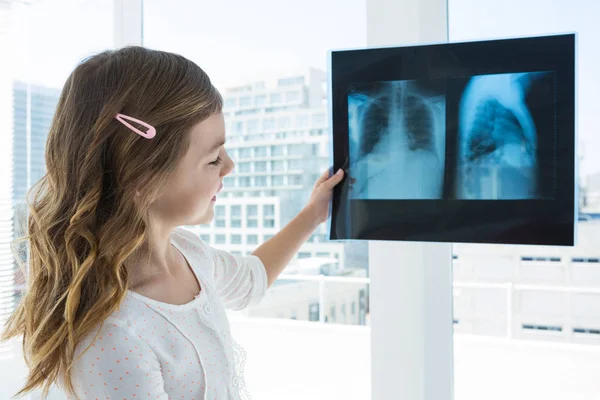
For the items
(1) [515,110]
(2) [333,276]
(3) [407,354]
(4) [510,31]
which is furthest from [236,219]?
(1) [515,110]

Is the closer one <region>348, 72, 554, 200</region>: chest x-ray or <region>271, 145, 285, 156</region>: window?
<region>348, 72, 554, 200</region>: chest x-ray

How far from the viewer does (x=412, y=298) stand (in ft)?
3.52

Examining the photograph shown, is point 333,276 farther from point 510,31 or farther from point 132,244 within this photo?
point 132,244

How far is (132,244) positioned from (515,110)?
1.94ft

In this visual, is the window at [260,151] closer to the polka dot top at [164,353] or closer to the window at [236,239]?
the window at [236,239]

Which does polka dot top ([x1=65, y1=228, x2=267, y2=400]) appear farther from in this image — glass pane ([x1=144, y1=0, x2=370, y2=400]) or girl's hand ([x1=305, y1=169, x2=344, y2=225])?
glass pane ([x1=144, y1=0, x2=370, y2=400])

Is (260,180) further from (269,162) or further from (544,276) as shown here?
(544,276)

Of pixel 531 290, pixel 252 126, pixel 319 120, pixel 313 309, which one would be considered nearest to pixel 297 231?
pixel 531 290

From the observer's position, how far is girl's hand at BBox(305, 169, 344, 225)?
3.16ft

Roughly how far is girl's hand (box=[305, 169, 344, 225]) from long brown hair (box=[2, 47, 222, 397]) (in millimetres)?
263

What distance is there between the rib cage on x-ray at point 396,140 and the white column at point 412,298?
184mm

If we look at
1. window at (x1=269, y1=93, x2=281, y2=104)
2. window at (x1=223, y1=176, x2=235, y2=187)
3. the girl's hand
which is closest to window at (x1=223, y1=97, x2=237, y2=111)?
window at (x1=269, y1=93, x2=281, y2=104)

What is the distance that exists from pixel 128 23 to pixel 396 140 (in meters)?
Result: 1.06

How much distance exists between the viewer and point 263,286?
1.10 metres
